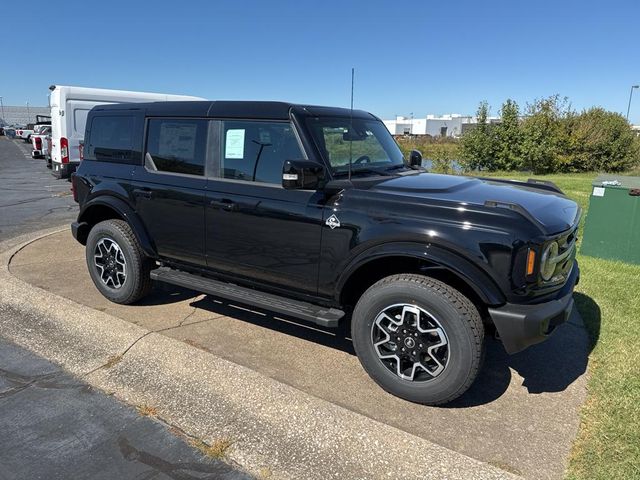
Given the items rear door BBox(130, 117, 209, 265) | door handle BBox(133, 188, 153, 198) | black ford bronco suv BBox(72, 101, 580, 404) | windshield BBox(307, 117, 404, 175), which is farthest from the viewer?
door handle BBox(133, 188, 153, 198)

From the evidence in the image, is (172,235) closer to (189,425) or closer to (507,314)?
(189,425)

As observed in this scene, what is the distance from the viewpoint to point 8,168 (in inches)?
826

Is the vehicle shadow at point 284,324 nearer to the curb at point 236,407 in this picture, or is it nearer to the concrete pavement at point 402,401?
the concrete pavement at point 402,401

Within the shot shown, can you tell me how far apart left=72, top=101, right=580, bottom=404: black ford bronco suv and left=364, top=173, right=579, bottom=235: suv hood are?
2 centimetres

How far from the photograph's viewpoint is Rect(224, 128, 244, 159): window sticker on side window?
3966 millimetres

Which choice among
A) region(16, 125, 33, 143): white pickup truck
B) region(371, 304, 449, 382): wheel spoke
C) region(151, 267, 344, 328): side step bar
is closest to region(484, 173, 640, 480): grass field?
region(371, 304, 449, 382): wheel spoke

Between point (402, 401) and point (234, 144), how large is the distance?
233cm

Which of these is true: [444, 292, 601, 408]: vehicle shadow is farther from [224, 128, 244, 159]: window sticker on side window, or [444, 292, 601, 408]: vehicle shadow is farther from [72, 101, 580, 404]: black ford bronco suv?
[224, 128, 244, 159]: window sticker on side window

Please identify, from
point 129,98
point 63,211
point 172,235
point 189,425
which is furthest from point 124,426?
point 129,98

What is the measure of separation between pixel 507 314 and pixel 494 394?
0.79 metres

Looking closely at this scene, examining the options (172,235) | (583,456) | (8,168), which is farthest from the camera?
(8,168)

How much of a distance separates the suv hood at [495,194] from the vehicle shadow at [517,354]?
44.9 inches

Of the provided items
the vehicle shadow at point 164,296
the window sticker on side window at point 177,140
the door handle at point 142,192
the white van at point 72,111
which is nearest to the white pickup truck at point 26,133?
the white van at point 72,111

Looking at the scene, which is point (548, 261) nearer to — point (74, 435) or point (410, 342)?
point (410, 342)
